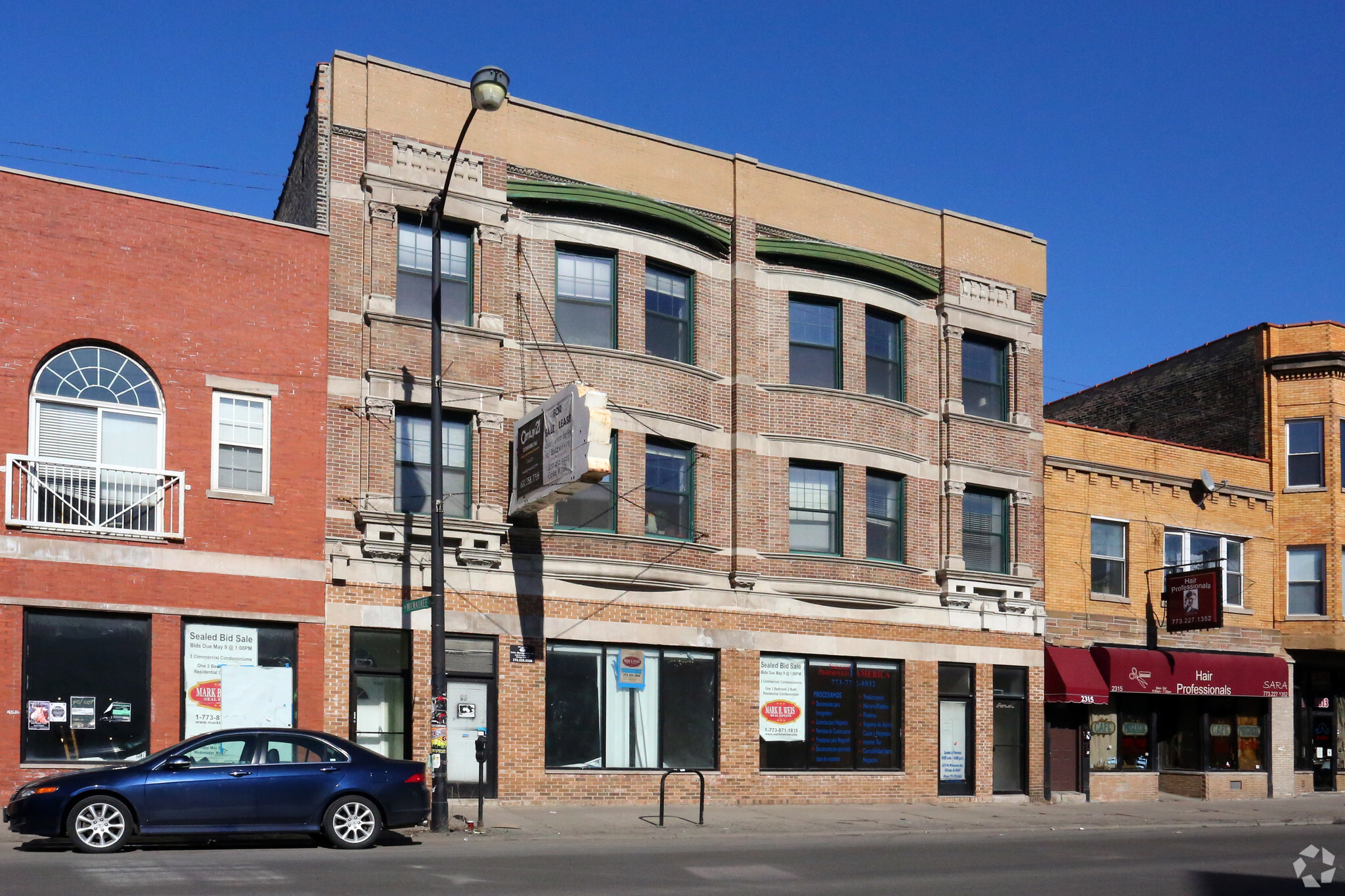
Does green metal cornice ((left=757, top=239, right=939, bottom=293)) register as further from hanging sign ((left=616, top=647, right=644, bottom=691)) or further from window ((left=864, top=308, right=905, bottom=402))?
hanging sign ((left=616, top=647, right=644, bottom=691))

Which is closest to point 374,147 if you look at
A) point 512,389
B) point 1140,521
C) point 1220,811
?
point 512,389

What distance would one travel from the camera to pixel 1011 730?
101 feet

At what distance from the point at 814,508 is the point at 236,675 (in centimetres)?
1145

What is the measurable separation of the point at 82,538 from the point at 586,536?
8128 millimetres

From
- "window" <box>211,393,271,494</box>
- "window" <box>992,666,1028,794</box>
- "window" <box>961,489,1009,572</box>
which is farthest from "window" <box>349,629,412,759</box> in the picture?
"window" <box>992,666,1028,794</box>

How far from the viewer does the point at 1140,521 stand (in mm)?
32938

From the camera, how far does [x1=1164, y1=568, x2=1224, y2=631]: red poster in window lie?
31.4m

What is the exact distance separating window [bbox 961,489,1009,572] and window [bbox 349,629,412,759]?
12.4 m

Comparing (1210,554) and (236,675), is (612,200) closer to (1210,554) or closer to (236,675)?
(236,675)

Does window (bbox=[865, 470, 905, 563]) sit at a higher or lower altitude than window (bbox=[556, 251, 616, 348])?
lower

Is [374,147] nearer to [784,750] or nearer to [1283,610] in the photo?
[784,750]

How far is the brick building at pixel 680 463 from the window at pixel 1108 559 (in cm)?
197

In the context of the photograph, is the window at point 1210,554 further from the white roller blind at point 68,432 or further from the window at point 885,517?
the white roller blind at point 68,432

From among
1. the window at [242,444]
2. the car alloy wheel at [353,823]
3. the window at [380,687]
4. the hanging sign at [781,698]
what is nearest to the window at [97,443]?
the window at [242,444]
